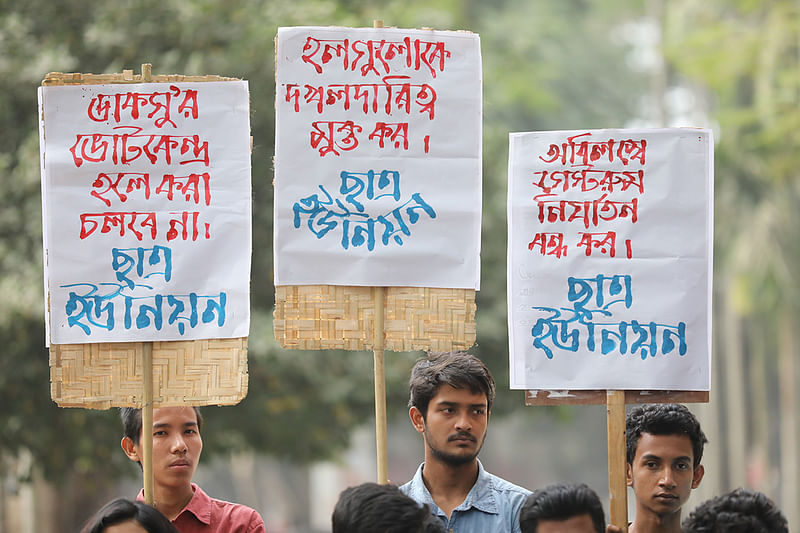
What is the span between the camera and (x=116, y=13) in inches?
375

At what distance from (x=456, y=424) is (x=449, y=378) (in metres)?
0.16

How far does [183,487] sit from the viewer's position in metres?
3.93

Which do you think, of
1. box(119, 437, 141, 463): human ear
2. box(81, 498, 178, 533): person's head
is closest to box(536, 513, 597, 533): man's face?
box(81, 498, 178, 533): person's head

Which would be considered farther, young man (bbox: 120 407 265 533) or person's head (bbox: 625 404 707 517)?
young man (bbox: 120 407 265 533)

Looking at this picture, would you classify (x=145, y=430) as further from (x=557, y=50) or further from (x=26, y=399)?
(x=557, y=50)

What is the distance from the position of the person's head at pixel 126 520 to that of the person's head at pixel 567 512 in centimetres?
115

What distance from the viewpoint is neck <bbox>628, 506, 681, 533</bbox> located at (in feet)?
12.3

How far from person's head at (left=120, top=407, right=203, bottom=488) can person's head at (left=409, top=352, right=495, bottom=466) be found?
0.79m

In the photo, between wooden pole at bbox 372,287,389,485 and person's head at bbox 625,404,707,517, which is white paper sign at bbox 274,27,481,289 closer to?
wooden pole at bbox 372,287,389,485

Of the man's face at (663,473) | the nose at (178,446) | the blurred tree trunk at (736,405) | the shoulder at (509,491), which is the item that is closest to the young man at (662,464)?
the man's face at (663,473)

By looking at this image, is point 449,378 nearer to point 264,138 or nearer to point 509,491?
point 509,491

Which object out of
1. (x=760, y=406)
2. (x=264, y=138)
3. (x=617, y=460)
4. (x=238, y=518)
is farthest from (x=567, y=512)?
(x=760, y=406)

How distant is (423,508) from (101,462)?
672 centimetres

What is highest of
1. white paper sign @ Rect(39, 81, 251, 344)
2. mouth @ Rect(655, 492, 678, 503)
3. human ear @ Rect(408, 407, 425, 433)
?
white paper sign @ Rect(39, 81, 251, 344)
